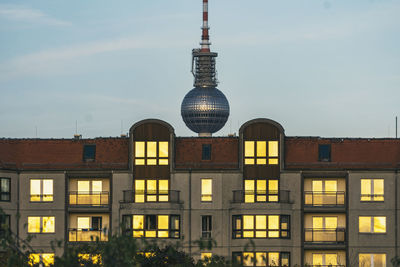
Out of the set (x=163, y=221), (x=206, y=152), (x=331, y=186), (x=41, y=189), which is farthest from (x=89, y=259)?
(x=331, y=186)

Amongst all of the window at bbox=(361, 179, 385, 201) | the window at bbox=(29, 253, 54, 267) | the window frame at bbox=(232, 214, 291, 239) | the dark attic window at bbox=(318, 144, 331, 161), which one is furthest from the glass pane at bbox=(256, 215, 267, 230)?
the window at bbox=(29, 253, 54, 267)

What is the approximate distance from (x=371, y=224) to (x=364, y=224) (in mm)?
577

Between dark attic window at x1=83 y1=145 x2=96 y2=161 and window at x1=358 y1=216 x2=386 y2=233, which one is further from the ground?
dark attic window at x1=83 y1=145 x2=96 y2=161

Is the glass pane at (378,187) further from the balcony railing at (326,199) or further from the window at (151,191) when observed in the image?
the window at (151,191)

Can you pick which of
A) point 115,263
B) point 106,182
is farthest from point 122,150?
point 115,263

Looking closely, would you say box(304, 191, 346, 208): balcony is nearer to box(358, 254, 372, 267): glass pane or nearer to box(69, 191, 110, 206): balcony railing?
box(358, 254, 372, 267): glass pane

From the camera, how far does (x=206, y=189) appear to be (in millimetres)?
86062

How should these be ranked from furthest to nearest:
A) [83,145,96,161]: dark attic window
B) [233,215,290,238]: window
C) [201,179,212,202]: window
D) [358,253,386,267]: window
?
[83,145,96,161]: dark attic window < [201,179,212,202]: window < [233,215,290,238]: window < [358,253,386,267]: window

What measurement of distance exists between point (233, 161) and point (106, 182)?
1061 cm

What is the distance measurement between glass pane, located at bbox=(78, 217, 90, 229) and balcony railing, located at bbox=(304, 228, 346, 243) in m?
17.8

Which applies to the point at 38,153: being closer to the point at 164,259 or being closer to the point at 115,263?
the point at 164,259

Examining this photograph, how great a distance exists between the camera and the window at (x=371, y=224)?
8450 centimetres

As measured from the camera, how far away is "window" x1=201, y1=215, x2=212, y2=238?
8531 cm

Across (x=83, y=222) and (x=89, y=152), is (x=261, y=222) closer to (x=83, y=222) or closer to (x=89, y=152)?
(x=83, y=222)
